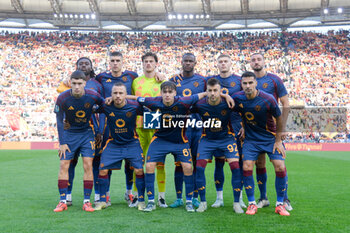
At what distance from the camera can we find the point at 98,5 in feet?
104

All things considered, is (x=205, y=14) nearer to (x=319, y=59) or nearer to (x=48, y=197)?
(x=319, y=59)

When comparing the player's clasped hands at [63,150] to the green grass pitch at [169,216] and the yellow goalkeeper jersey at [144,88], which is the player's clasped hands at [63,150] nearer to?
the green grass pitch at [169,216]

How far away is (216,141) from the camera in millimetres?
5789

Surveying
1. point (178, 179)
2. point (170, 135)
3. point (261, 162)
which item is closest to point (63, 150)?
point (170, 135)

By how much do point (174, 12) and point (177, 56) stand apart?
4061mm

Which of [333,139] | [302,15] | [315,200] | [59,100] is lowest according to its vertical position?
[333,139]

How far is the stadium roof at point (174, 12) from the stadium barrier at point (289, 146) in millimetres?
12869

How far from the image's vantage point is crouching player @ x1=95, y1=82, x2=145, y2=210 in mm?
5879

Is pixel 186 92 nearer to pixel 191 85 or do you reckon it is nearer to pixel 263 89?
pixel 191 85

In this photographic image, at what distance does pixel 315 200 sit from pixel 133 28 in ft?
102

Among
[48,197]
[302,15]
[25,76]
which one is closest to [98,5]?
[25,76]

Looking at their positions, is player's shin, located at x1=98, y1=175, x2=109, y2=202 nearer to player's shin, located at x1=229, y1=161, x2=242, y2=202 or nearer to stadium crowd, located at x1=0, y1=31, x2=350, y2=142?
player's shin, located at x1=229, y1=161, x2=242, y2=202

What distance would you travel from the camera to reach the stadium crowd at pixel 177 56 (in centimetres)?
2900

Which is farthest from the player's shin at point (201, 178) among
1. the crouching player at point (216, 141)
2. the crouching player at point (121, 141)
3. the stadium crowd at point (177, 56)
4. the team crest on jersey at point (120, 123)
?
the stadium crowd at point (177, 56)
